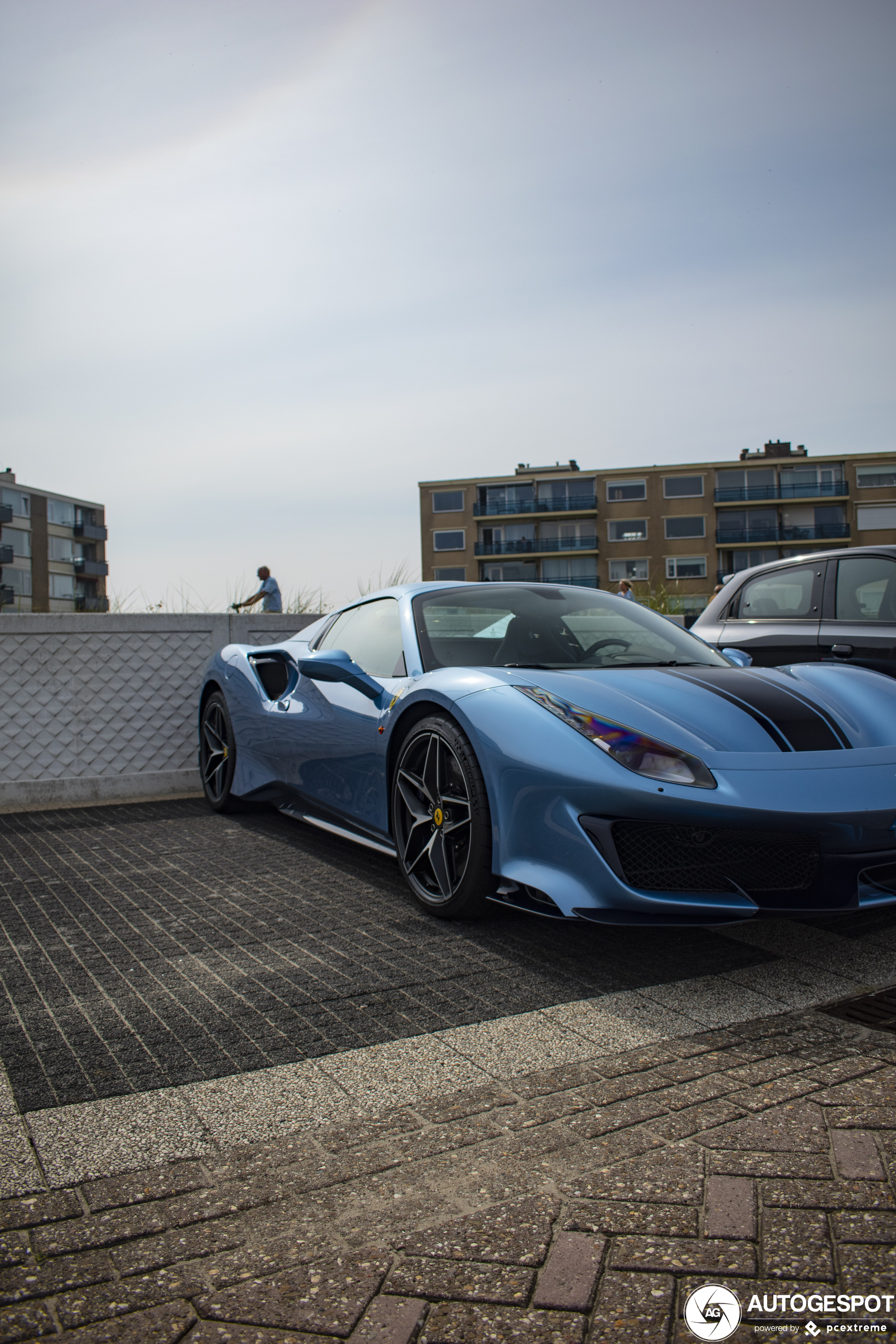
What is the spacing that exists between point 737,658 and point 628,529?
67932mm

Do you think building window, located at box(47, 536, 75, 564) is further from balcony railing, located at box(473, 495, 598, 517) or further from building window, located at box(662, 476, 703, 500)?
building window, located at box(662, 476, 703, 500)

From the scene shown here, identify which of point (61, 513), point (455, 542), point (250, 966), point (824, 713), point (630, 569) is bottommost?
point (250, 966)

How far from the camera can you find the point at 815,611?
5.86m

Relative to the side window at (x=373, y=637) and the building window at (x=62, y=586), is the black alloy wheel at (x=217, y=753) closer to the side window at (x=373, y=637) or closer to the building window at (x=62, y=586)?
the side window at (x=373, y=637)

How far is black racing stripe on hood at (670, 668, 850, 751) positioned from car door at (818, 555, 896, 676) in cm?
213

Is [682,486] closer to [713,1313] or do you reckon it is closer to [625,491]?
[625,491]

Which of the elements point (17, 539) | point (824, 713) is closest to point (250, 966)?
point (824, 713)

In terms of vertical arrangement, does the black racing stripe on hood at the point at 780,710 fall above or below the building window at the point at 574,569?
below

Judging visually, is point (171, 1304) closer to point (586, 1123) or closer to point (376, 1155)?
point (376, 1155)

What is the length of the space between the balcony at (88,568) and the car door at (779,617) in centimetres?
8621

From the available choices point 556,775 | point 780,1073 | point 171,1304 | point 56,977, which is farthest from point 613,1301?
point 56,977

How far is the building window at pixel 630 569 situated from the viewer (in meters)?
69.5

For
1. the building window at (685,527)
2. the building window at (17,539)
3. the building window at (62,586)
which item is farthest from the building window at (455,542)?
the building window at (17,539)

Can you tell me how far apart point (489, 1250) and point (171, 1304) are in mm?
513
